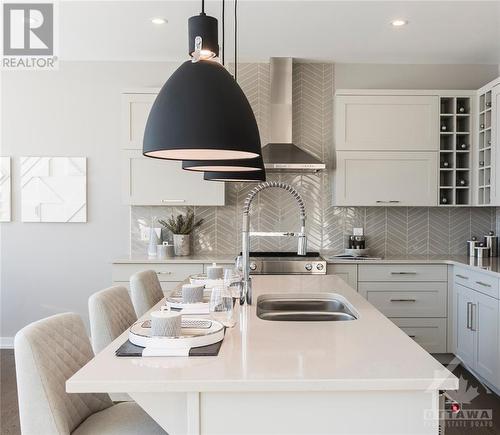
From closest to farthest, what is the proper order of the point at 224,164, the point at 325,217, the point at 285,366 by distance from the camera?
1. the point at 285,366
2. the point at 224,164
3. the point at 325,217

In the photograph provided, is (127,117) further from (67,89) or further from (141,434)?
(141,434)

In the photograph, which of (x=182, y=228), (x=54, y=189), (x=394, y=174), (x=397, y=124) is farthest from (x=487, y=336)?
(x=54, y=189)

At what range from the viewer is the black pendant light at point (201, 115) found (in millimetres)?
1364

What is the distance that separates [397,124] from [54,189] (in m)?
3.38

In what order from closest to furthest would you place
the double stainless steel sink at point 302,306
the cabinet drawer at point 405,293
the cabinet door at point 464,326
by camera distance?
Answer: the double stainless steel sink at point 302,306 < the cabinet door at point 464,326 < the cabinet drawer at point 405,293

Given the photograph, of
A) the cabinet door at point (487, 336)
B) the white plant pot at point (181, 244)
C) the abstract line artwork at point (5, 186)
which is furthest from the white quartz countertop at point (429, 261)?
the abstract line artwork at point (5, 186)

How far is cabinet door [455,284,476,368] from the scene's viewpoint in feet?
12.5

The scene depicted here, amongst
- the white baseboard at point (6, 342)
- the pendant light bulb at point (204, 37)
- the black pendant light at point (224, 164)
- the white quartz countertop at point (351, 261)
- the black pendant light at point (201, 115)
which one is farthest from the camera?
the white baseboard at point (6, 342)

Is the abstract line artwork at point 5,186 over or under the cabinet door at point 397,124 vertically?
under

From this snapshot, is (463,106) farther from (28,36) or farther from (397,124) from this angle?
(28,36)

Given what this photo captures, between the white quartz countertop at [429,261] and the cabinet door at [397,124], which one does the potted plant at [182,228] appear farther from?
the cabinet door at [397,124]

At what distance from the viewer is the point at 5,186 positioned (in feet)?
15.4

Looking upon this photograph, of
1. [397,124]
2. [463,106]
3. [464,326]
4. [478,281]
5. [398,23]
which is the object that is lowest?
[464,326]

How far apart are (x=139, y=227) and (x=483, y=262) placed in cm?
318
